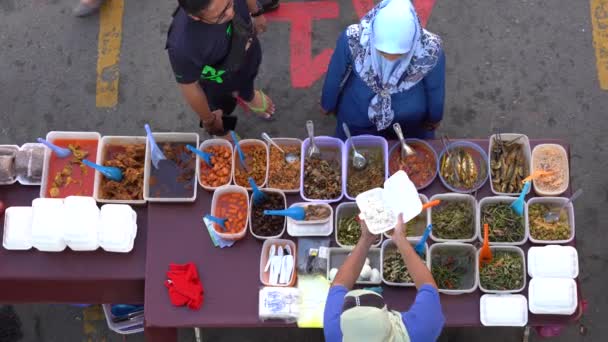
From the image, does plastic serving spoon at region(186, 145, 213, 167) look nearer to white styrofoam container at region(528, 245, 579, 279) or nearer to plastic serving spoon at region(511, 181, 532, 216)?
plastic serving spoon at region(511, 181, 532, 216)

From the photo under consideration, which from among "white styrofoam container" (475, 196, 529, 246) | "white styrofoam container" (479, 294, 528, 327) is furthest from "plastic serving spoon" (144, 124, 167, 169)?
"white styrofoam container" (479, 294, 528, 327)

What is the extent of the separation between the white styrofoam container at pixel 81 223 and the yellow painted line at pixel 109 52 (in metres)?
1.74

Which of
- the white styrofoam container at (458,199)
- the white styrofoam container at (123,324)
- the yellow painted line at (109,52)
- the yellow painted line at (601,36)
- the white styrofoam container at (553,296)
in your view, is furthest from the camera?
the yellow painted line at (109,52)

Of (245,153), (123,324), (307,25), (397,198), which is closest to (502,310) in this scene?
(397,198)

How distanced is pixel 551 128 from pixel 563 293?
6.28ft

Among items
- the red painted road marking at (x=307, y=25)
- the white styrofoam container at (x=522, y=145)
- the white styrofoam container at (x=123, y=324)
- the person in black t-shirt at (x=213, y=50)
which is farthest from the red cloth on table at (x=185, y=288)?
the red painted road marking at (x=307, y=25)

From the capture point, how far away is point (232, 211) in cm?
290

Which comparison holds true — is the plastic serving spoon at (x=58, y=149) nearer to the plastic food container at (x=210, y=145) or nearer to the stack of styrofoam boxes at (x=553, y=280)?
the plastic food container at (x=210, y=145)

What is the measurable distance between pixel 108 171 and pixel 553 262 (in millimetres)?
2422

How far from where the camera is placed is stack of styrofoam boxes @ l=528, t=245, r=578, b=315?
2.68 metres

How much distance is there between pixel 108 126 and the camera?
435cm

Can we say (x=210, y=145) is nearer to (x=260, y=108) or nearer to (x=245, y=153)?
(x=245, y=153)

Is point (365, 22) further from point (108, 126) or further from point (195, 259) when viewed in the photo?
point (108, 126)

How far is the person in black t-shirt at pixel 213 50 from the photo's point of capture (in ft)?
8.33
